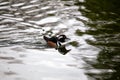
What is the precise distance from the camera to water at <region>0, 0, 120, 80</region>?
50.5ft

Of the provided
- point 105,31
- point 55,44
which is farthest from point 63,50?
point 105,31

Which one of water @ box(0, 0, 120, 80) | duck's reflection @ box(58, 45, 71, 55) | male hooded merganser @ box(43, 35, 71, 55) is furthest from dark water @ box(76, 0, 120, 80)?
male hooded merganser @ box(43, 35, 71, 55)

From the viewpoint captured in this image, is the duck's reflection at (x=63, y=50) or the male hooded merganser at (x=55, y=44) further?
the male hooded merganser at (x=55, y=44)

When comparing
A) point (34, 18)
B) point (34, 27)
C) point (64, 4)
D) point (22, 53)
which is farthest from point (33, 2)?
point (22, 53)

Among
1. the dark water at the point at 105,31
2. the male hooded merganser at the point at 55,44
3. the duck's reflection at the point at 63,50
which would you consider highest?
the male hooded merganser at the point at 55,44

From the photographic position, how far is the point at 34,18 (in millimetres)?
24391

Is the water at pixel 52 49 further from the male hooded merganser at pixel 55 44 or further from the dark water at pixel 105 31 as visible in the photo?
the male hooded merganser at pixel 55 44

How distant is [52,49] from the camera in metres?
18.4

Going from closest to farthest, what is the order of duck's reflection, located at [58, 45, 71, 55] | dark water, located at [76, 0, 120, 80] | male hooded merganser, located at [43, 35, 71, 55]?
1. dark water, located at [76, 0, 120, 80]
2. duck's reflection, located at [58, 45, 71, 55]
3. male hooded merganser, located at [43, 35, 71, 55]

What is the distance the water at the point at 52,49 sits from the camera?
1539 cm

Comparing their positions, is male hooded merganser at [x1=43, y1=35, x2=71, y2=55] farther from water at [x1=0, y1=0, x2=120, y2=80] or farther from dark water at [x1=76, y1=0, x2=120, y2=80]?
dark water at [x1=76, y1=0, x2=120, y2=80]

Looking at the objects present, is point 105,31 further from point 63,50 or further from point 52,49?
point 52,49

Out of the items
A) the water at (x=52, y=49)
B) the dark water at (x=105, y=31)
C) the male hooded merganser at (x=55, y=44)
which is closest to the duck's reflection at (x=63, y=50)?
the male hooded merganser at (x=55, y=44)

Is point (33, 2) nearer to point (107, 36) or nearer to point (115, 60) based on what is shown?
point (107, 36)
